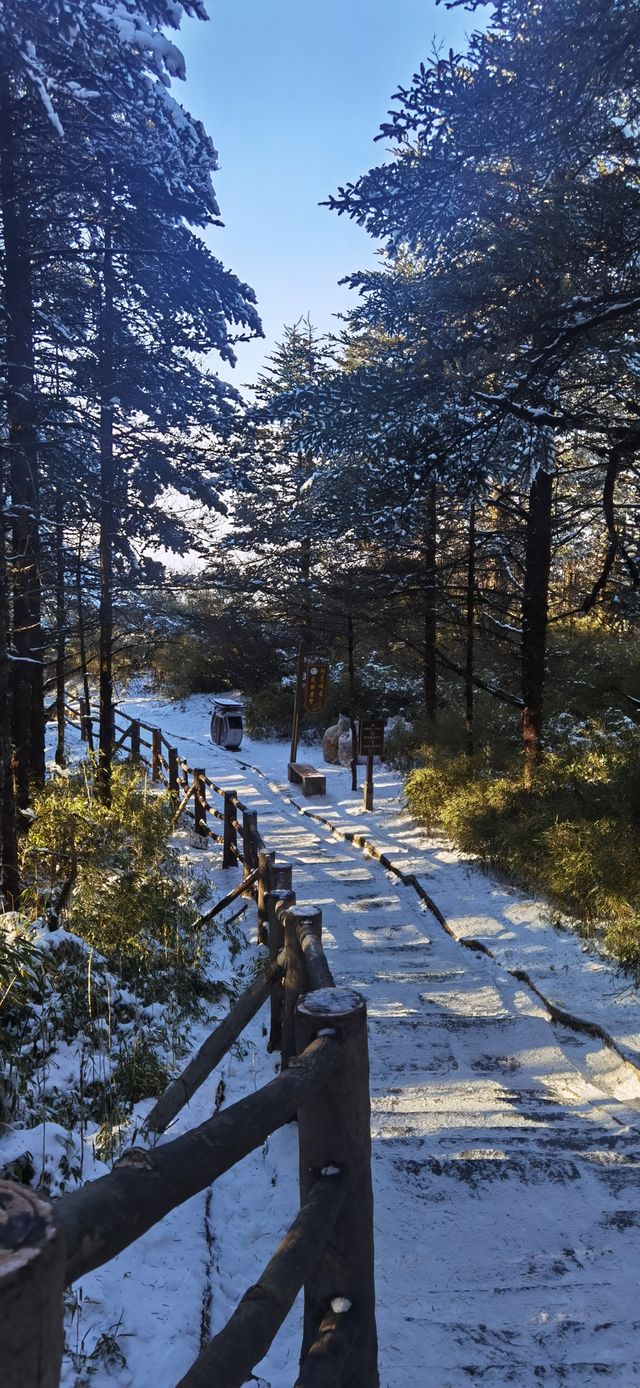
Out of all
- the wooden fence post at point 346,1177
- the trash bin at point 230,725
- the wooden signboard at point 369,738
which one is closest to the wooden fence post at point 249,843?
the wooden signboard at point 369,738

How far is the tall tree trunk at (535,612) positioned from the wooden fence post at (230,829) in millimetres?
4166

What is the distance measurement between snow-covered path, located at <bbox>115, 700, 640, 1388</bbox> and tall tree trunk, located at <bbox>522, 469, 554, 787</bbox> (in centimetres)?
353

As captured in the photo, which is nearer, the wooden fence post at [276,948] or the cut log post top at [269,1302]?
the cut log post top at [269,1302]

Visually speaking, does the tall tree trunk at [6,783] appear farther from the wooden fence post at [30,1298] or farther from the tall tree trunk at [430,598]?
the tall tree trunk at [430,598]

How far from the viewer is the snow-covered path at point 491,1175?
287 cm

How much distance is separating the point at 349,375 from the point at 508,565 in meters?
8.27

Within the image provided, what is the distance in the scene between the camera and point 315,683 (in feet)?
59.9

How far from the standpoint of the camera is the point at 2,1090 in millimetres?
4086

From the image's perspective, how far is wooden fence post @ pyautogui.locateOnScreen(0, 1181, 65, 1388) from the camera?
0.81 meters

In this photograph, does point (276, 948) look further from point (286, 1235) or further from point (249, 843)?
point (286, 1235)

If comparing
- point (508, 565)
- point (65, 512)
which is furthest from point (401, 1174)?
point (508, 565)

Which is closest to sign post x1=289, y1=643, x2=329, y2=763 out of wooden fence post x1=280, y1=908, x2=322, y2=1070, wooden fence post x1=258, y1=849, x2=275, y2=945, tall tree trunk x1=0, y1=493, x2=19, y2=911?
wooden fence post x1=258, y1=849, x2=275, y2=945

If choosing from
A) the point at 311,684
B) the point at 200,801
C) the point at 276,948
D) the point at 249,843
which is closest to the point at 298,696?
the point at 311,684

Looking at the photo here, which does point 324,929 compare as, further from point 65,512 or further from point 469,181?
point 65,512
